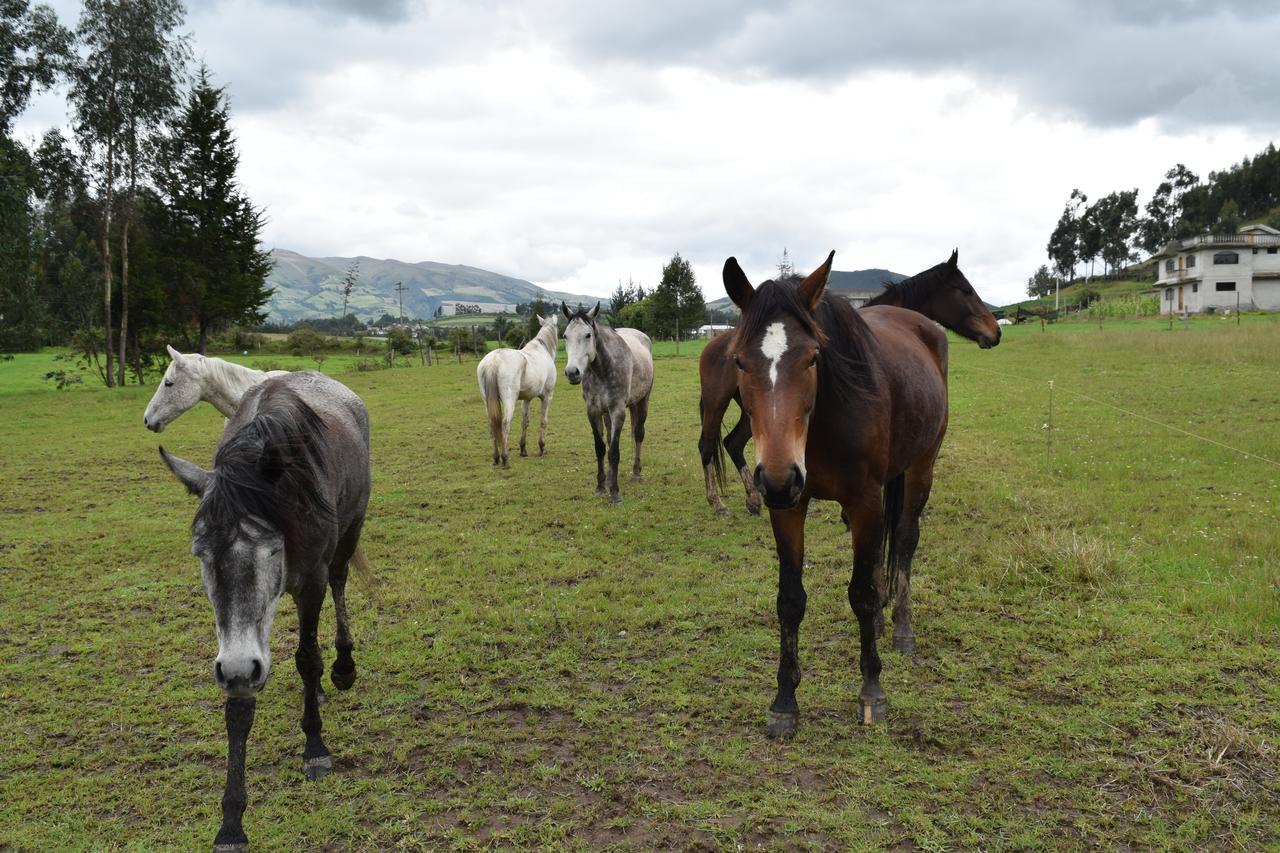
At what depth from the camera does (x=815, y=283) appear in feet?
11.4

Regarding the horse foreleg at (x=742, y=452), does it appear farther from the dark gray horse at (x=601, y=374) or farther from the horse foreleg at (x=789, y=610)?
the horse foreleg at (x=789, y=610)

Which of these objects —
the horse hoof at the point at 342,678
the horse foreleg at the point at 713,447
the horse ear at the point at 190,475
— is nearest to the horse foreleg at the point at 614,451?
the horse foreleg at the point at 713,447

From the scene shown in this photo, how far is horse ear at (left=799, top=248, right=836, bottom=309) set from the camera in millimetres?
3410

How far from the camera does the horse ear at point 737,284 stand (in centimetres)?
358

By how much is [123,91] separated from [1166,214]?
4455 inches

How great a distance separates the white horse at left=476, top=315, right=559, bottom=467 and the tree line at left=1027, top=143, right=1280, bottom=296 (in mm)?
96796

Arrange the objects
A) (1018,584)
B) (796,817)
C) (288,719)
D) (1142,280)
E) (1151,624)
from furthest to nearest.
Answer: (1142,280), (1018,584), (1151,624), (288,719), (796,817)

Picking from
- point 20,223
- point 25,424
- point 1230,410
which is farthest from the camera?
point 20,223

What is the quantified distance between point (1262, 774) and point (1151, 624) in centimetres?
165

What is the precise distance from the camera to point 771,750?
3738 millimetres

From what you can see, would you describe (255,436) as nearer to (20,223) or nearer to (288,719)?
(288,719)

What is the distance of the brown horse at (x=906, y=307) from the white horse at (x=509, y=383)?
175 inches

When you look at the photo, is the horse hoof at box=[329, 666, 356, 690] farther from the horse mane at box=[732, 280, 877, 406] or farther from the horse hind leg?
the horse hind leg

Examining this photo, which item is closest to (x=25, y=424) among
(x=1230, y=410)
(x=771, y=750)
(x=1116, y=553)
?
(x=771, y=750)
